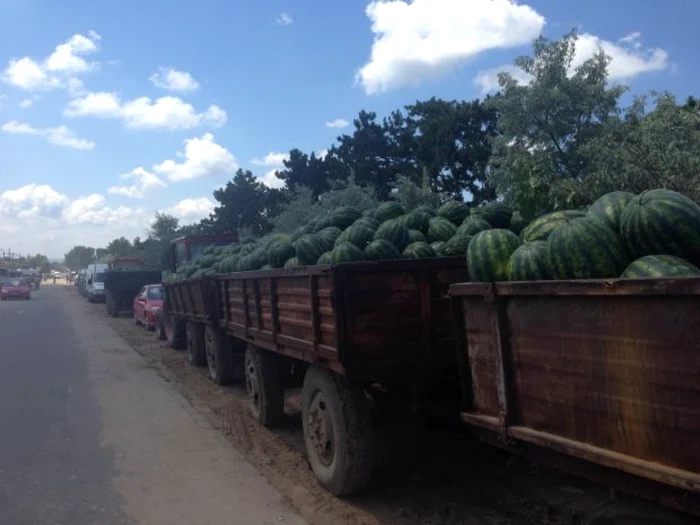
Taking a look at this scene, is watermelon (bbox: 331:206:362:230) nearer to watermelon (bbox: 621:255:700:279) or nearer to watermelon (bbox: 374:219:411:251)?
watermelon (bbox: 374:219:411:251)

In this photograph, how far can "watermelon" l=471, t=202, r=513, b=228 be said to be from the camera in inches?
273

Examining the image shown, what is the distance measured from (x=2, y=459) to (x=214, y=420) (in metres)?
2.69

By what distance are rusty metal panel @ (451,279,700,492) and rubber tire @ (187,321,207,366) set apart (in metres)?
10.5

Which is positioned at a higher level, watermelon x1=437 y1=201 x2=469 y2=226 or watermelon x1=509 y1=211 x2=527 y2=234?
watermelon x1=437 y1=201 x2=469 y2=226

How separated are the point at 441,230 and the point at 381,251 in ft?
2.86

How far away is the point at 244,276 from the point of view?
873cm

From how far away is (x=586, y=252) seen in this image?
153 inches

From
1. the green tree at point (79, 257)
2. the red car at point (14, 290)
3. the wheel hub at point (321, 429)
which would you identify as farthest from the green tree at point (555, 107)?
the green tree at point (79, 257)

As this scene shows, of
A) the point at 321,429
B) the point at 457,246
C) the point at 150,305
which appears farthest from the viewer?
the point at 150,305

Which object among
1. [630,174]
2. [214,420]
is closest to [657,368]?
[214,420]

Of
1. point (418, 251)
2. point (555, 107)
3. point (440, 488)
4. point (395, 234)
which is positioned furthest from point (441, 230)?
point (555, 107)

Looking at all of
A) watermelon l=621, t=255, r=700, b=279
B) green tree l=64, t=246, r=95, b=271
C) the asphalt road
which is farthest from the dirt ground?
green tree l=64, t=246, r=95, b=271

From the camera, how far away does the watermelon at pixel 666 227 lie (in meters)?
3.70

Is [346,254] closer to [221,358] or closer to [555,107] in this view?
[221,358]
